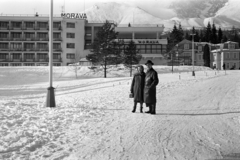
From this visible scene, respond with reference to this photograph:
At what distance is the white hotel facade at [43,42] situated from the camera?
67.9m

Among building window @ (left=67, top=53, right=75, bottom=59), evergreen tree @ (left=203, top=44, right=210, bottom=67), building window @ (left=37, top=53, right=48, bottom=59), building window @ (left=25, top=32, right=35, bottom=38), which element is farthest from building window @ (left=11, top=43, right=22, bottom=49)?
evergreen tree @ (left=203, top=44, right=210, bottom=67)

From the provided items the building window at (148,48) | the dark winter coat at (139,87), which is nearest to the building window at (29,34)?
the building window at (148,48)

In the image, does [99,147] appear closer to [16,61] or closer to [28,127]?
[28,127]

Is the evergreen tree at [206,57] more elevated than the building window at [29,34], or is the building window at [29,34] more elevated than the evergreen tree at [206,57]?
the building window at [29,34]

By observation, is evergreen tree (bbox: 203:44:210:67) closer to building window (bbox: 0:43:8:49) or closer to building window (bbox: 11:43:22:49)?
building window (bbox: 11:43:22:49)

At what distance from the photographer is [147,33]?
73.3m

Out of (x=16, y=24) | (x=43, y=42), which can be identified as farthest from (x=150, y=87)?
(x=16, y=24)

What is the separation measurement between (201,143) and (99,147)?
8.06 ft

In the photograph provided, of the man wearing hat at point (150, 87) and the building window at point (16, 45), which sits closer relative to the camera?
the man wearing hat at point (150, 87)

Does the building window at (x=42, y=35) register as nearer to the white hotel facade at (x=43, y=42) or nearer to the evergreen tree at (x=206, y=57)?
the white hotel facade at (x=43, y=42)

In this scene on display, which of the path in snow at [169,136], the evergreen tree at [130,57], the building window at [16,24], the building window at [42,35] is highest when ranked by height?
the building window at [16,24]

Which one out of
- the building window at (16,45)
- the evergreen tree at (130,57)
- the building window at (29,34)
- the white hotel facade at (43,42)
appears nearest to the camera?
the evergreen tree at (130,57)

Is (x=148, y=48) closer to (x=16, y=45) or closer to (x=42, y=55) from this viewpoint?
(x=42, y=55)

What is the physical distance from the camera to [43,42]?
68.6m
